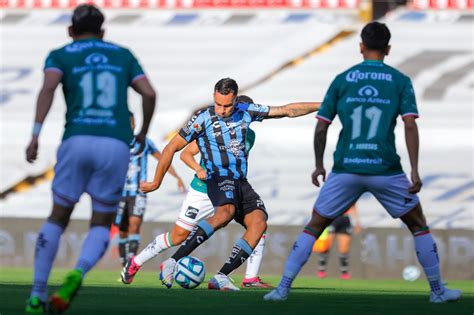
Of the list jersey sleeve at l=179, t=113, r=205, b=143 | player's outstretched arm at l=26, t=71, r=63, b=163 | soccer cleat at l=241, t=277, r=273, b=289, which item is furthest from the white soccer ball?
player's outstretched arm at l=26, t=71, r=63, b=163

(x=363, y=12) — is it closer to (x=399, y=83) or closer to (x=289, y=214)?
(x=289, y=214)

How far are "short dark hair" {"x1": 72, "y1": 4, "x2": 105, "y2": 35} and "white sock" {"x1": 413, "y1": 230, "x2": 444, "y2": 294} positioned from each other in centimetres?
284

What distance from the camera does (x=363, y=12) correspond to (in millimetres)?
29641

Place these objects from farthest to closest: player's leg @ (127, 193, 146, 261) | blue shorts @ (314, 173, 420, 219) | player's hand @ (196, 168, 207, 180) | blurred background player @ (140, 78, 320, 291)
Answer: player's leg @ (127, 193, 146, 261) → player's hand @ (196, 168, 207, 180) → blurred background player @ (140, 78, 320, 291) → blue shorts @ (314, 173, 420, 219)

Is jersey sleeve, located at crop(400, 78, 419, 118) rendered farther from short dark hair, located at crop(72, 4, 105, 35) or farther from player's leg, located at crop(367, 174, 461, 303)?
short dark hair, located at crop(72, 4, 105, 35)

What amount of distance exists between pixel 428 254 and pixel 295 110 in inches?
97.1

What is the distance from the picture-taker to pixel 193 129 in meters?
11.2

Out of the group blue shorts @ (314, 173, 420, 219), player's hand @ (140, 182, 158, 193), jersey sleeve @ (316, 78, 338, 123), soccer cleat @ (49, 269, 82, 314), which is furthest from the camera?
player's hand @ (140, 182, 158, 193)

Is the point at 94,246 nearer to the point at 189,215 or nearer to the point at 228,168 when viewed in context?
the point at 228,168

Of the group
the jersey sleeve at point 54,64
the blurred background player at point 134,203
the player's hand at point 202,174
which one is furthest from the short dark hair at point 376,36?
the blurred background player at point 134,203

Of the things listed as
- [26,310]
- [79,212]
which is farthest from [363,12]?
[26,310]

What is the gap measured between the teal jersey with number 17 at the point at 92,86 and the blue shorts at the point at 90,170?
0.07m

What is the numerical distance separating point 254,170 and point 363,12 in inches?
328

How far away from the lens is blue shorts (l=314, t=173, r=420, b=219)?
878 cm
